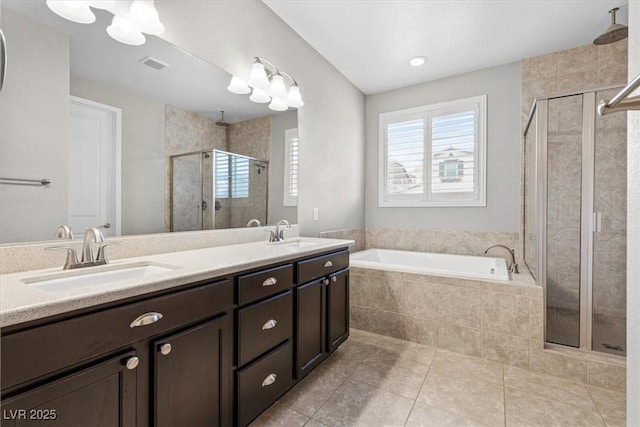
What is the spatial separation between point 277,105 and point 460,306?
2.16 metres

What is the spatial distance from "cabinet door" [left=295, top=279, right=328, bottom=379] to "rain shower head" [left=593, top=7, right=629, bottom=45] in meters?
2.92

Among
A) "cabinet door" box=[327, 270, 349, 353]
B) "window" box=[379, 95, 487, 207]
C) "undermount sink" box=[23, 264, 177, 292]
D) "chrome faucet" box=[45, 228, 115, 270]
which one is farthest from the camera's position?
"window" box=[379, 95, 487, 207]

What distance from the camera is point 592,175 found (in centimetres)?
205

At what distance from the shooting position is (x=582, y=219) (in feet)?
6.81

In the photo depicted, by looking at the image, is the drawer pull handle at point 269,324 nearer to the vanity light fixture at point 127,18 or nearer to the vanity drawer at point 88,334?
the vanity drawer at point 88,334

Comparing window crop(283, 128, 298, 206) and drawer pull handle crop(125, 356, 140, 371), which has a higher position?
window crop(283, 128, 298, 206)

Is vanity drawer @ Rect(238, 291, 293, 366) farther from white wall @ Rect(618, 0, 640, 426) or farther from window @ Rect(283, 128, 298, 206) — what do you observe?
white wall @ Rect(618, 0, 640, 426)

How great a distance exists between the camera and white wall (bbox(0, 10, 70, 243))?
1.07 m

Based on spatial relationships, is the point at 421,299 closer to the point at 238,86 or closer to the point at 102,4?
the point at 238,86

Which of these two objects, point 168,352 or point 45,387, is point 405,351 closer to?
point 168,352

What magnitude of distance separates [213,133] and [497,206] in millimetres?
2870

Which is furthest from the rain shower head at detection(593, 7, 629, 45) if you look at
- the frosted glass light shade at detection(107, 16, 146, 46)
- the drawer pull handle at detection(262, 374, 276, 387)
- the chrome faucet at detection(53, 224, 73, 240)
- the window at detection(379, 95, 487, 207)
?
the chrome faucet at detection(53, 224, 73, 240)

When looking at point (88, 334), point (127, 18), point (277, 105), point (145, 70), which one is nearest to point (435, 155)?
point (277, 105)

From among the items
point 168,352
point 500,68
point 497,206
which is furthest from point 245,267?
point 500,68
